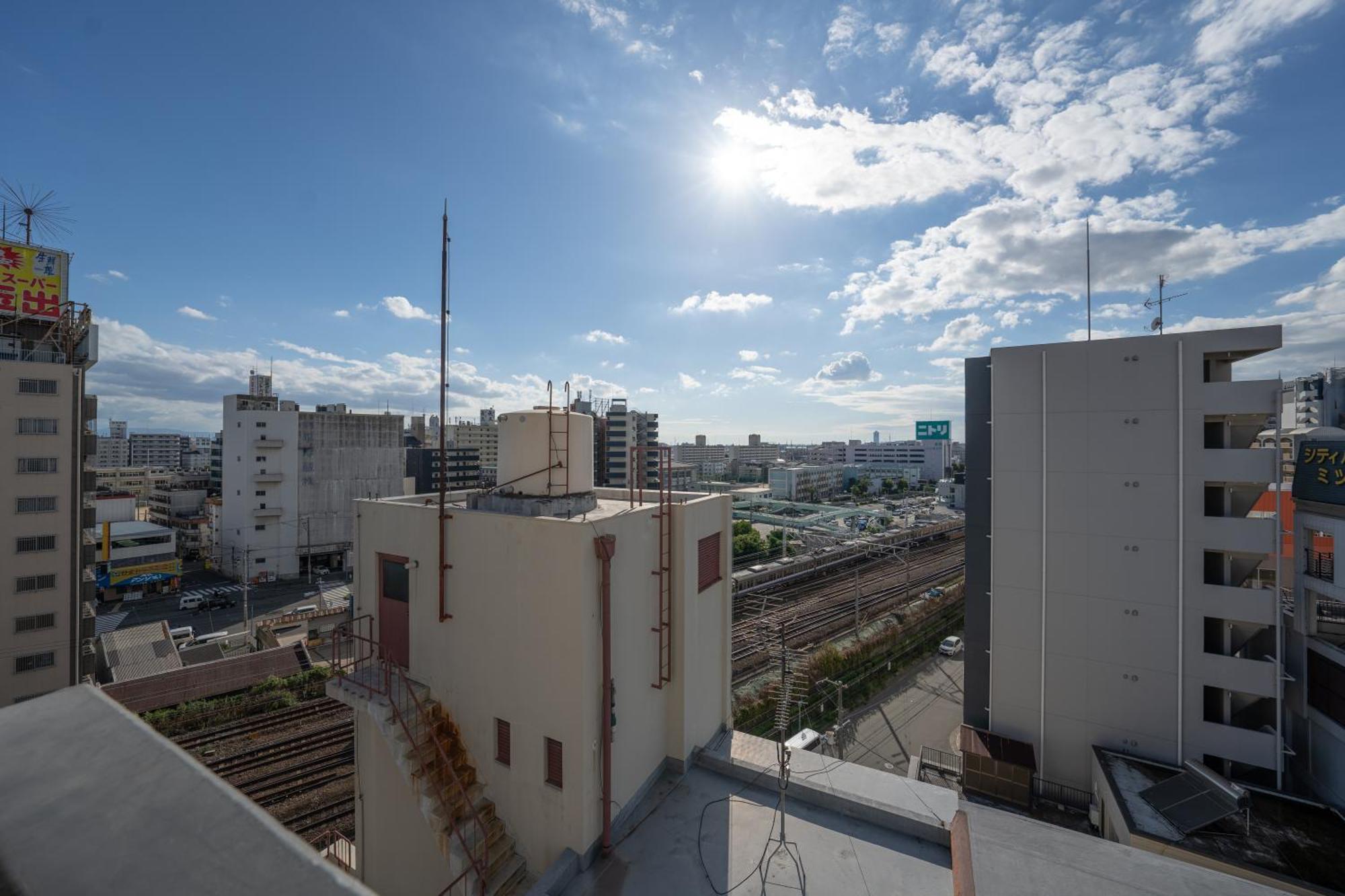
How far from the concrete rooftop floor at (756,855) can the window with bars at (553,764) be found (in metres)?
1.04

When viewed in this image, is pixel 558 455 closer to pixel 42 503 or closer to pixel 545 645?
pixel 545 645

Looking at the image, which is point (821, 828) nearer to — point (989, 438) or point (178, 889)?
point (178, 889)

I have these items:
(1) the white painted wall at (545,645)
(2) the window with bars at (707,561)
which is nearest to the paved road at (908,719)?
(2) the window with bars at (707,561)

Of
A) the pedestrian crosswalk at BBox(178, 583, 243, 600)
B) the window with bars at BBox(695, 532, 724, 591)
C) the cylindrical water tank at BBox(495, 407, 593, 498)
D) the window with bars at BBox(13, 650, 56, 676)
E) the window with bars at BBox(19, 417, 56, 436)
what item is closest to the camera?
the cylindrical water tank at BBox(495, 407, 593, 498)

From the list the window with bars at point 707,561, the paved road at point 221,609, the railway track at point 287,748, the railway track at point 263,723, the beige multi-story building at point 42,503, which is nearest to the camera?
the window with bars at point 707,561

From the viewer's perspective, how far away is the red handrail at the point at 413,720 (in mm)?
6176

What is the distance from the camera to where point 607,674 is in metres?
6.20

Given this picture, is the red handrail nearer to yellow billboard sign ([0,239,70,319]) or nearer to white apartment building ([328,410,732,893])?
white apartment building ([328,410,732,893])

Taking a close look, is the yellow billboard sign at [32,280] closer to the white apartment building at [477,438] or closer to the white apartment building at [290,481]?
the white apartment building at [290,481]

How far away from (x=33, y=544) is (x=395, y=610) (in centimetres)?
2353

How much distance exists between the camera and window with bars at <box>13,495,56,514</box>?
19719 mm

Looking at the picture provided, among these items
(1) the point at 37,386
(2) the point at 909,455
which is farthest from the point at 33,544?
(2) the point at 909,455

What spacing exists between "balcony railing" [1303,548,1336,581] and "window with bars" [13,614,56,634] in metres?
39.0

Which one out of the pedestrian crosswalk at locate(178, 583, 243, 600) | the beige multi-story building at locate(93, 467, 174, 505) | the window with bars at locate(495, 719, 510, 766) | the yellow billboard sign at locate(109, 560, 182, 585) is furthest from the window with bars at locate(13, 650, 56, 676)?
the beige multi-story building at locate(93, 467, 174, 505)
